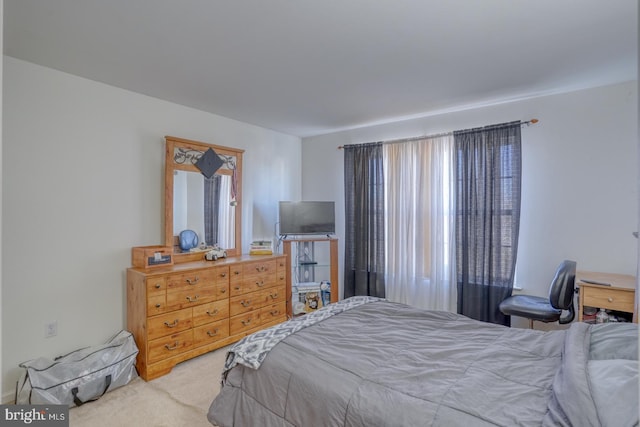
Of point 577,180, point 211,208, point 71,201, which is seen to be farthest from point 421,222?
point 71,201

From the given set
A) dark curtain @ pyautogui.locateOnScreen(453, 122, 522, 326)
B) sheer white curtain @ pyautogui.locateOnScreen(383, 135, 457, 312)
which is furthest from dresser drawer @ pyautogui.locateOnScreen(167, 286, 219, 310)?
dark curtain @ pyautogui.locateOnScreen(453, 122, 522, 326)

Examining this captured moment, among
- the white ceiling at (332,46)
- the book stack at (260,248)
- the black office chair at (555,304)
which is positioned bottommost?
the black office chair at (555,304)

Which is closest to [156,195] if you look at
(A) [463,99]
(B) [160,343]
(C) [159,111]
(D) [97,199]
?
(D) [97,199]

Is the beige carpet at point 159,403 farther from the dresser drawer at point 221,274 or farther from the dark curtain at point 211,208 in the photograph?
the dark curtain at point 211,208

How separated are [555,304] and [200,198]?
3.35 m

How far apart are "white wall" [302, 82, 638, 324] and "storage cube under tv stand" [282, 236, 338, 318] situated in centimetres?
197

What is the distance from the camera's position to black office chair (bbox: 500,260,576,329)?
2.70 meters

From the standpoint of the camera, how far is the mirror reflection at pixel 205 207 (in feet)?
11.2

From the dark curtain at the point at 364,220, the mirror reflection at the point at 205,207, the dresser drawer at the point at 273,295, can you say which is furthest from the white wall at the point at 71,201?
the dark curtain at the point at 364,220

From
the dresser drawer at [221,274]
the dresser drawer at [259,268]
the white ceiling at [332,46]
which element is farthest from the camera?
the dresser drawer at [259,268]

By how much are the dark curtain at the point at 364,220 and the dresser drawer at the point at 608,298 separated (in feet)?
6.68

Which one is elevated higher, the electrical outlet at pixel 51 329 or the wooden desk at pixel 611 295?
the wooden desk at pixel 611 295

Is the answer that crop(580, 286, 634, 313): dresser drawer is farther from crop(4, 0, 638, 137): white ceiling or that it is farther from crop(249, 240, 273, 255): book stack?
crop(249, 240, 273, 255): book stack

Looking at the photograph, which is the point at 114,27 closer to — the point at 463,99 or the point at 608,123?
the point at 463,99
